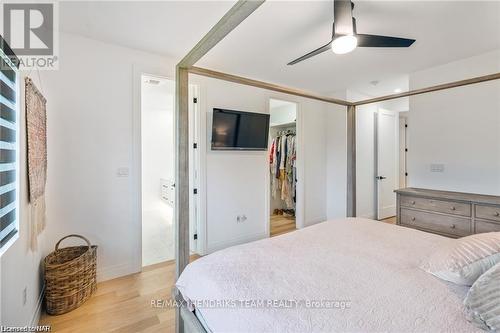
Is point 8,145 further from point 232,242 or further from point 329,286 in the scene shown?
point 232,242

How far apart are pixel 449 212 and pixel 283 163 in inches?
103

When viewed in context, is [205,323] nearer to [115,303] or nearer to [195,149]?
[115,303]

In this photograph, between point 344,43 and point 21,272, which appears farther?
point 344,43

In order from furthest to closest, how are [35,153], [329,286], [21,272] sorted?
[35,153] < [21,272] < [329,286]

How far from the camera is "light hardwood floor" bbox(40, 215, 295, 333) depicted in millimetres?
1757

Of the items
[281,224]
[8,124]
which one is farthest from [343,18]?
[281,224]

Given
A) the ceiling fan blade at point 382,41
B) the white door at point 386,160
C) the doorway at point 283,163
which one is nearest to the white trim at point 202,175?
the doorway at point 283,163

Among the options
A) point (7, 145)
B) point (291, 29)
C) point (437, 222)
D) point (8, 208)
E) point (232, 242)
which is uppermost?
point (291, 29)

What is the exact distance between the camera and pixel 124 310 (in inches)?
76.9

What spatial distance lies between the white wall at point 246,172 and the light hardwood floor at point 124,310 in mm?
868

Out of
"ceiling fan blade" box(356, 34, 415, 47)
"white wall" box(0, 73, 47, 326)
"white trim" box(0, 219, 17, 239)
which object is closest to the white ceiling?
"ceiling fan blade" box(356, 34, 415, 47)

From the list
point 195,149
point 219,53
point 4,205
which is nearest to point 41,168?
point 4,205

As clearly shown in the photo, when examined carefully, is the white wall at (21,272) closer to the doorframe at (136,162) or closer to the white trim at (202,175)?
the doorframe at (136,162)

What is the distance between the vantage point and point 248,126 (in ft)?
10.6
